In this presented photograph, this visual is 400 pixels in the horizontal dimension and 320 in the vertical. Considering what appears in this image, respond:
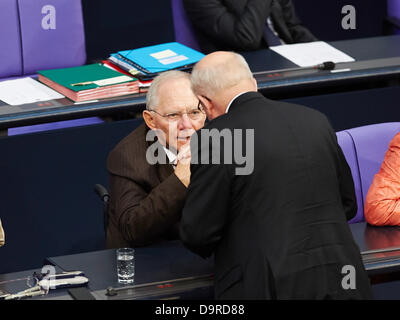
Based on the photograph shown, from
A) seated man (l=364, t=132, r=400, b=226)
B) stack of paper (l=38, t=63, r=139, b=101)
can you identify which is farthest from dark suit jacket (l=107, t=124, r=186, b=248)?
stack of paper (l=38, t=63, r=139, b=101)

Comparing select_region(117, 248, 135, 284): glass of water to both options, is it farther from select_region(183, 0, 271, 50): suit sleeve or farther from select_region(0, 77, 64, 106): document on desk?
select_region(183, 0, 271, 50): suit sleeve

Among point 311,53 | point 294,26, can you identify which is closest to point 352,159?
point 311,53

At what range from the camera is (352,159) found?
140 inches

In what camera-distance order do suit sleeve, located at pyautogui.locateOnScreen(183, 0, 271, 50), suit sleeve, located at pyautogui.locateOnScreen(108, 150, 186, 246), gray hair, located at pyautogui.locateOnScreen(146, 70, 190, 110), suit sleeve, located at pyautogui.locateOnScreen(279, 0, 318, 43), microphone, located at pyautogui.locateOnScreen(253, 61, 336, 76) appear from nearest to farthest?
suit sleeve, located at pyautogui.locateOnScreen(108, 150, 186, 246), gray hair, located at pyautogui.locateOnScreen(146, 70, 190, 110), microphone, located at pyautogui.locateOnScreen(253, 61, 336, 76), suit sleeve, located at pyautogui.locateOnScreen(183, 0, 271, 50), suit sleeve, located at pyautogui.locateOnScreen(279, 0, 318, 43)

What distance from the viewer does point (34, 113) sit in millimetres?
3996

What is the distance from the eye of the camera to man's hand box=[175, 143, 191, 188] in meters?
3.09

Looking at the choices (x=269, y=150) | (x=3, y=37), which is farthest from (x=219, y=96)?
(x=3, y=37)

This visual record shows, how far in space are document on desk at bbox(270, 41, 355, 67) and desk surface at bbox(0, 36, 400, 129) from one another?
48 millimetres

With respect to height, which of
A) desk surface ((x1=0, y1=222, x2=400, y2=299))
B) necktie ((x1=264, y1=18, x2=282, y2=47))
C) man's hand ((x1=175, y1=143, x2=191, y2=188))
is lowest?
desk surface ((x1=0, y1=222, x2=400, y2=299))

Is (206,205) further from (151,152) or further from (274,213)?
(151,152)

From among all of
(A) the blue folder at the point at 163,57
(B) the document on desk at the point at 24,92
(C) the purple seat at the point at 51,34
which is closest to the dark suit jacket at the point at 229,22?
(A) the blue folder at the point at 163,57

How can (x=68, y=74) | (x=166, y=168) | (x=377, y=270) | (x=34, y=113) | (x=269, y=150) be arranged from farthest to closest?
(x=68, y=74), (x=34, y=113), (x=166, y=168), (x=377, y=270), (x=269, y=150)
